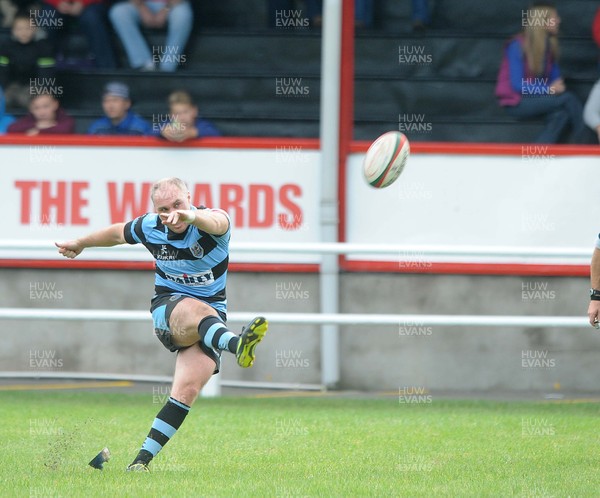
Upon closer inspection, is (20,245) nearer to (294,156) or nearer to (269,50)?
(294,156)

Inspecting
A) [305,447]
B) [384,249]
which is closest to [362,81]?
[384,249]

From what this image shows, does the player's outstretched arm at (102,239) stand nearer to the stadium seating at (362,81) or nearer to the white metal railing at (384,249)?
the white metal railing at (384,249)

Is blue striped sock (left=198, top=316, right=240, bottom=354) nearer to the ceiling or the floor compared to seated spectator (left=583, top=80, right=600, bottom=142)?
nearer to the floor

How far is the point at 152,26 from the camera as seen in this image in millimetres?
12102

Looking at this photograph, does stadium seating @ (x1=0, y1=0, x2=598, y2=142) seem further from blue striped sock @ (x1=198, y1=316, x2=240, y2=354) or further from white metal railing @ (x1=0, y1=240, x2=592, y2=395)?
blue striped sock @ (x1=198, y1=316, x2=240, y2=354)

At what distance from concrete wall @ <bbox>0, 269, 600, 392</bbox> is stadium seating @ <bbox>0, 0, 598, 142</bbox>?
151cm

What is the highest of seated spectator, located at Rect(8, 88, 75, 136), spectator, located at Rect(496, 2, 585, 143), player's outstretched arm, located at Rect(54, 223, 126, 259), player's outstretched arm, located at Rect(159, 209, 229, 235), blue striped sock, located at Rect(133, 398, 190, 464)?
spectator, located at Rect(496, 2, 585, 143)

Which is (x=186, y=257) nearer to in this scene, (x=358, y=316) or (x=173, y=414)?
(x=173, y=414)

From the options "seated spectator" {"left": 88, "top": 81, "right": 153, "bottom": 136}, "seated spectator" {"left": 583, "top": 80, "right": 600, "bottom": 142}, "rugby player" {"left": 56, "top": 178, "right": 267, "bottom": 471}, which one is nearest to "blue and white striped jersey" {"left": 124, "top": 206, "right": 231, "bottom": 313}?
"rugby player" {"left": 56, "top": 178, "right": 267, "bottom": 471}

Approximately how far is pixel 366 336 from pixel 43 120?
354 cm

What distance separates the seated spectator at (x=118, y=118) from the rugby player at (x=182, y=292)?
442 centimetres

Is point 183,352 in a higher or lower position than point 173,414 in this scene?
higher

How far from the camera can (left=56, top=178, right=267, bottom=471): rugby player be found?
643 centimetres

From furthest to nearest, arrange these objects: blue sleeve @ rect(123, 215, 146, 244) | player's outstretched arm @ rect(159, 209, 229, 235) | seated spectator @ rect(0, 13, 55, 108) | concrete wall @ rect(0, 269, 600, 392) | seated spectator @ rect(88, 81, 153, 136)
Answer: seated spectator @ rect(0, 13, 55, 108), seated spectator @ rect(88, 81, 153, 136), concrete wall @ rect(0, 269, 600, 392), blue sleeve @ rect(123, 215, 146, 244), player's outstretched arm @ rect(159, 209, 229, 235)
